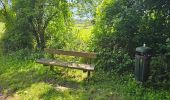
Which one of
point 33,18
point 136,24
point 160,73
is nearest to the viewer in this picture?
point 160,73

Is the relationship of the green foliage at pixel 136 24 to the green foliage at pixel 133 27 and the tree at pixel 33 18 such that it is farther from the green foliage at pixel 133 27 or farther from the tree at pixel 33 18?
the tree at pixel 33 18

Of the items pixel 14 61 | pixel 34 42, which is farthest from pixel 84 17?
pixel 14 61

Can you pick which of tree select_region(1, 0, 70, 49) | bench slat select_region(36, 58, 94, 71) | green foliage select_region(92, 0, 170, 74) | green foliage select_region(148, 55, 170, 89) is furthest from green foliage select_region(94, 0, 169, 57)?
tree select_region(1, 0, 70, 49)

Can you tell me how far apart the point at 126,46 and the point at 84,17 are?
386 centimetres

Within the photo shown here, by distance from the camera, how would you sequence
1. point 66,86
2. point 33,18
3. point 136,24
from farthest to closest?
1. point 33,18
2. point 136,24
3. point 66,86

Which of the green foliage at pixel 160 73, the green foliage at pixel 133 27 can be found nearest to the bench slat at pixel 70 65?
Result: the green foliage at pixel 133 27

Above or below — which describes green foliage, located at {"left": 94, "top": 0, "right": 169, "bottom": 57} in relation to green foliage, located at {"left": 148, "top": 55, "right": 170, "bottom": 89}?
above

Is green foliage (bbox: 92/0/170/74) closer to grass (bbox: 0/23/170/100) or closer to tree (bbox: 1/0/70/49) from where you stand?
grass (bbox: 0/23/170/100)

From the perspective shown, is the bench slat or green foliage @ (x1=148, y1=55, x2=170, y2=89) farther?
the bench slat

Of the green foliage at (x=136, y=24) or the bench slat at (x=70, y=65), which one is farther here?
the green foliage at (x=136, y=24)

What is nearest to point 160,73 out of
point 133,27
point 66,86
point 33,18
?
point 133,27

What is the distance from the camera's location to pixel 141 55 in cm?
844

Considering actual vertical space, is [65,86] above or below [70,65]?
below

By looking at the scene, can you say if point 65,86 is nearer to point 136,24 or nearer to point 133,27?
point 133,27
